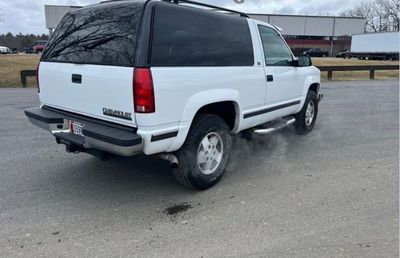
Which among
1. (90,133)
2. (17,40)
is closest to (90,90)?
(90,133)

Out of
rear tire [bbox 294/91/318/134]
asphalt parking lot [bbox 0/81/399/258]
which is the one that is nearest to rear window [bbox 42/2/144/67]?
asphalt parking lot [bbox 0/81/399/258]

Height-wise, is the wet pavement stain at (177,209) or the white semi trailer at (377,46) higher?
the white semi trailer at (377,46)

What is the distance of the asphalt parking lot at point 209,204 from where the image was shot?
3.10 meters

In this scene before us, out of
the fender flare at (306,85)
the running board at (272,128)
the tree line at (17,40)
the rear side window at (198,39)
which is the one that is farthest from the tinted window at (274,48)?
the tree line at (17,40)

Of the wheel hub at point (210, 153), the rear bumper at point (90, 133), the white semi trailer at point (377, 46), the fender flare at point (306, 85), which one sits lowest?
the wheel hub at point (210, 153)

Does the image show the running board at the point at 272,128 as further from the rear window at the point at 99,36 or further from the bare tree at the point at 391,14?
the bare tree at the point at 391,14

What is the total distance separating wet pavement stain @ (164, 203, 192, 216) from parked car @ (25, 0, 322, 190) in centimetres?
28

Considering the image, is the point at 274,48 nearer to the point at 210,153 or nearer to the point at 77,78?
the point at 210,153

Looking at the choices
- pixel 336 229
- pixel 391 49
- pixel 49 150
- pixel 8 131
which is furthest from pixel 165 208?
pixel 391 49

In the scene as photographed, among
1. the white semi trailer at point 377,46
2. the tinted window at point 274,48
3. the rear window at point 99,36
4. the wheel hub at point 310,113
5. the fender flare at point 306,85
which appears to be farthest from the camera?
the white semi trailer at point 377,46

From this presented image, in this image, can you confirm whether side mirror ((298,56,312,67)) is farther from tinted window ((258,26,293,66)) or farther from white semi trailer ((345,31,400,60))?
white semi trailer ((345,31,400,60))

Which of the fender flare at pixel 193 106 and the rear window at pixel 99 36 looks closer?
the rear window at pixel 99 36

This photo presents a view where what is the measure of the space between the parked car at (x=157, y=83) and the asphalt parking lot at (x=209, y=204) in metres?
0.54

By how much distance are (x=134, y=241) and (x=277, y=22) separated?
8149cm
